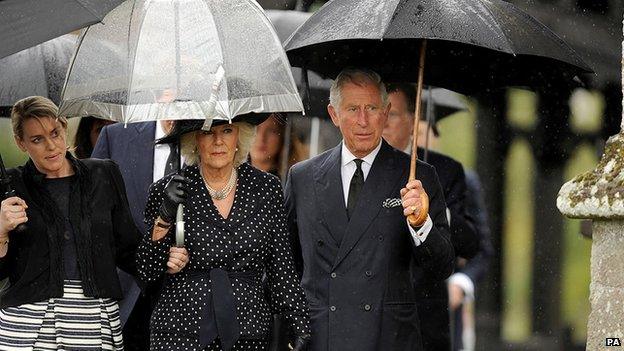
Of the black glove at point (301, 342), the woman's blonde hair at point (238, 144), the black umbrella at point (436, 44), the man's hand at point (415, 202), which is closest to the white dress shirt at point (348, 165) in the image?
the black umbrella at point (436, 44)

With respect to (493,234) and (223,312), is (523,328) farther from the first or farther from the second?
(223,312)

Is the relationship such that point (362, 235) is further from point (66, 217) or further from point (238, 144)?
point (66, 217)

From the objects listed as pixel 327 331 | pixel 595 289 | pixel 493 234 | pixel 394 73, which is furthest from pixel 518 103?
pixel 595 289

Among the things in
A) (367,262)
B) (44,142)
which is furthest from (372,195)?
(44,142)

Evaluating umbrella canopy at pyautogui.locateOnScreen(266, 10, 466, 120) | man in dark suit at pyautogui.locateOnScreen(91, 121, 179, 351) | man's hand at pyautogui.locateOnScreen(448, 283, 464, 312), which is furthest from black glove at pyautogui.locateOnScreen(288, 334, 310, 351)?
man's hand at pyautogui.locateOnScreen(448, 283, 464, 312)

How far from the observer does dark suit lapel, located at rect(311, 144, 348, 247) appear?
25.8ft

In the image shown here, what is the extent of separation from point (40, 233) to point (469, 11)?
2.09 meters

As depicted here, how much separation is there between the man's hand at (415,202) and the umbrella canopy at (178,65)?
629 millimetres

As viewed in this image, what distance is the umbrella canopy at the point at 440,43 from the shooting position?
736 centimetres

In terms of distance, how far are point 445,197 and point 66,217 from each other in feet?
9.28

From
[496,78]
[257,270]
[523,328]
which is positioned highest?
[496,78]

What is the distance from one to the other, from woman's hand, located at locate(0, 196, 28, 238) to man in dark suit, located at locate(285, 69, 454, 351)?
4.36 ft

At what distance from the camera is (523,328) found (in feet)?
49.7

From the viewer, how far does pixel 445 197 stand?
9742mm
